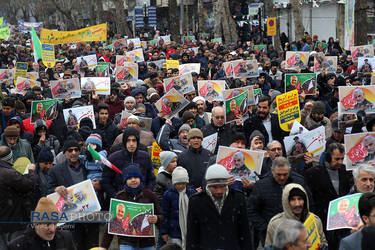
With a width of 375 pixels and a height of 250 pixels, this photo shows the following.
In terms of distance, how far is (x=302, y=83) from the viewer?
11.5 metres

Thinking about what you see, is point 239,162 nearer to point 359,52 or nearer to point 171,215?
point 171,215

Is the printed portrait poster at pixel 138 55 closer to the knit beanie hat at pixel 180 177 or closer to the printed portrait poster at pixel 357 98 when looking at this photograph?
the printed portrait poster at pixel 357 98

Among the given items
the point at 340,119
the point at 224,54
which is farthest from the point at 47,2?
the point at 340,119

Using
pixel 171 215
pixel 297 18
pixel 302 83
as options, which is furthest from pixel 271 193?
pixel 297 18

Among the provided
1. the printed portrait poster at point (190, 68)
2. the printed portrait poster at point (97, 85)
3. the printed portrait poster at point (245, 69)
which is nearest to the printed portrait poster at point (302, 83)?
the printed portrait poster at point (245, 69)

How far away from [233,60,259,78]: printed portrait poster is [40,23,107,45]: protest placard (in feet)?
33.6

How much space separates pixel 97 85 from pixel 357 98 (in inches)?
224

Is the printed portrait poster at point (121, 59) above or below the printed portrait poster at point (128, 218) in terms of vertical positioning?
above

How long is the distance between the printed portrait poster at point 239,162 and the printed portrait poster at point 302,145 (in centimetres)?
59

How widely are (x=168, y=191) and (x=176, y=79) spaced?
6.44 m

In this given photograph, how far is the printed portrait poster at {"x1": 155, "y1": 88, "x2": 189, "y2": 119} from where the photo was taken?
1048 cm

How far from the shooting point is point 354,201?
17.8 feet

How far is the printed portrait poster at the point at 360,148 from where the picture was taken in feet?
22.3

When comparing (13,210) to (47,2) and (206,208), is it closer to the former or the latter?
(206,208)
